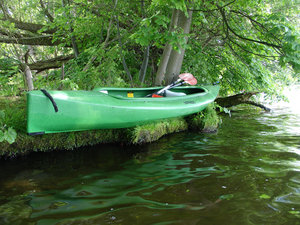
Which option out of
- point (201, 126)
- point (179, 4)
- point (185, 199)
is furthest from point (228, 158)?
point (179, 4)

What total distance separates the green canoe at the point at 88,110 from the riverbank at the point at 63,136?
285mm

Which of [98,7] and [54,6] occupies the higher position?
[54,6]

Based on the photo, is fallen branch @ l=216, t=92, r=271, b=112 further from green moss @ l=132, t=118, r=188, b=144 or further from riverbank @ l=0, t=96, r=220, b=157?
riverbank @ l=0, t=96, r=220, b=157

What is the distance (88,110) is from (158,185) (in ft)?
4.30

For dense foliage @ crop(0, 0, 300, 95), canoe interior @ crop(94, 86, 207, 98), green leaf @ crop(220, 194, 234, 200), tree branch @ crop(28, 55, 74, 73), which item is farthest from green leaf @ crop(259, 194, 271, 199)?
tree branch @ crop(28, 55, 74, 73)

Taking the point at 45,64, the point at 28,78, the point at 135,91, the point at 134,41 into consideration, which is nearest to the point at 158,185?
the point at 135,91

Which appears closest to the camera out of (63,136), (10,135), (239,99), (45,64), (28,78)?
(10,135)

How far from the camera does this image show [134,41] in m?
5.71

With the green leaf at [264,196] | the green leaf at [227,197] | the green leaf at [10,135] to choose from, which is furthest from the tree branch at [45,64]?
the green leaf at [264,196]

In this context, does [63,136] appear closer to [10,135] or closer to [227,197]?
[10,135]

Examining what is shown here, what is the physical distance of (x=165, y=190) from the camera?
7.06 feet

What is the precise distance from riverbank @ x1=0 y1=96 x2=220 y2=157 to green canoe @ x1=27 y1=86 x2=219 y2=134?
0.29 metres

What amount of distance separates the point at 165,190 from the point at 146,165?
0.76m

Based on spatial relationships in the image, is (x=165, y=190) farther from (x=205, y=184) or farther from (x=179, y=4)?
(x=179, y=4)
